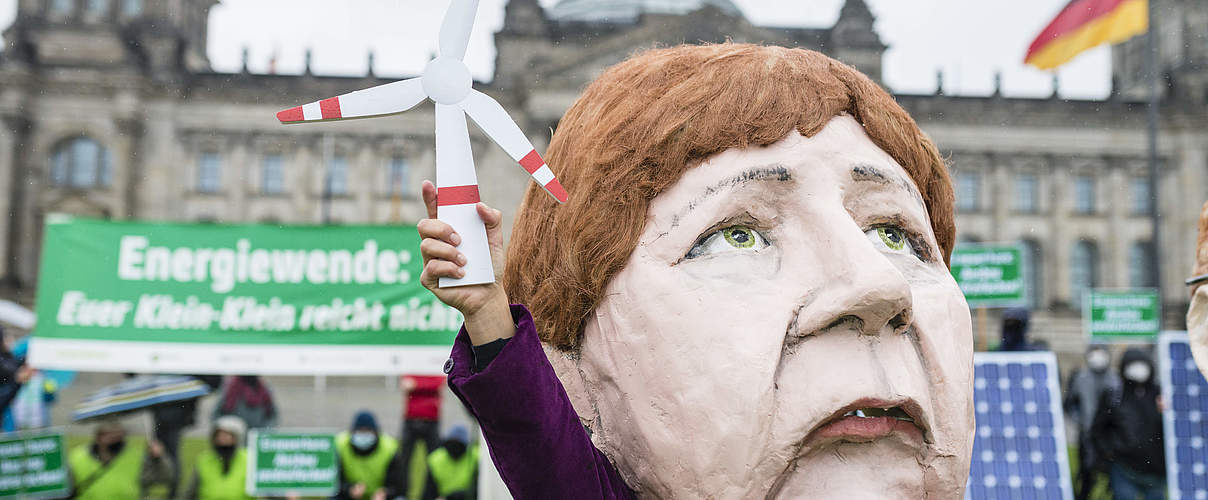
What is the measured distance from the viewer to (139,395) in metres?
8.09

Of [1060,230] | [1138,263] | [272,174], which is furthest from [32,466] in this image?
[1138,263]

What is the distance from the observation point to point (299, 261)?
273 inches

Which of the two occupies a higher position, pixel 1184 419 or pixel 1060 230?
pixel 1060 230

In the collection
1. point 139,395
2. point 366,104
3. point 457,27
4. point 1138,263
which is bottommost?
point 139,395

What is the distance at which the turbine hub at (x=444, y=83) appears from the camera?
1825 mm

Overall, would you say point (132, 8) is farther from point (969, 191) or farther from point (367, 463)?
point (367, 463)

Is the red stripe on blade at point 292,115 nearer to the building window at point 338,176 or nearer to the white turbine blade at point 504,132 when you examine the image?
the white turbine blade at point 504,132

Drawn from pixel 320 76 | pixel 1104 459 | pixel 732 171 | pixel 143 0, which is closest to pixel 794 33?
pixel 320 76

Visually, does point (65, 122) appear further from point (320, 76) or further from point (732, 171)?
point (732, 171)

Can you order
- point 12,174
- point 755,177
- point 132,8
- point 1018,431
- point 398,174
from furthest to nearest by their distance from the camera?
1. point 132,8
2. point 398,174
3. point 12,174
4. point 1018,431
5. point 755,177

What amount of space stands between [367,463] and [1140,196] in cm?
4210

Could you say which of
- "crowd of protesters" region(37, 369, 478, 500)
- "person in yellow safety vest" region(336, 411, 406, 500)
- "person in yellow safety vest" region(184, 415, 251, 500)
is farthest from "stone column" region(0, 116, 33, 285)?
"person in yellow safety vest" region(336, 411, 406, 500)

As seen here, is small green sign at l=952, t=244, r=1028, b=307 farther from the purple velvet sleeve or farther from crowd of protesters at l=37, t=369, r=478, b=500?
the purple velvet sleeve

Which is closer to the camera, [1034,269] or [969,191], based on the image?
[969,191]
